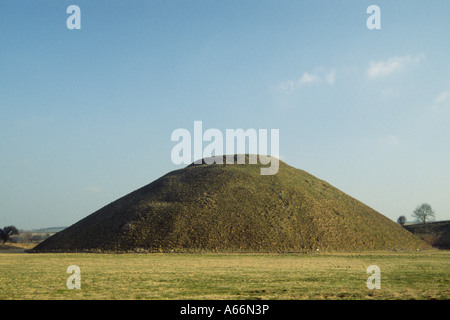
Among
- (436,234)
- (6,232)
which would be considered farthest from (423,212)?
(6,232)

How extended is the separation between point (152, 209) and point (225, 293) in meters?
59.8

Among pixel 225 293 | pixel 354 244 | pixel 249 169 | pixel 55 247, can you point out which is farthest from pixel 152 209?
pixel 225 293

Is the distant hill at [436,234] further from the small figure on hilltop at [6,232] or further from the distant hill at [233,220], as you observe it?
A: the small figure on hilltop at [6,232]

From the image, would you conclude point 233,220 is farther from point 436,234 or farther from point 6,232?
point 6,232

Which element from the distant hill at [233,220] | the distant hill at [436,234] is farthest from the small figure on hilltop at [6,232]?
the distant hill at [436,234]

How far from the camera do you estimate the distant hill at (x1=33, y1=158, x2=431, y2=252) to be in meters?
67.4

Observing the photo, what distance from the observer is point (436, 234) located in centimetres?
9456

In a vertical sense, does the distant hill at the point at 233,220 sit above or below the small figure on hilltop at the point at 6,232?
above

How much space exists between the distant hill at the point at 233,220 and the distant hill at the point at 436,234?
6.93m

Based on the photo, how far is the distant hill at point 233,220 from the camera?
67438mm

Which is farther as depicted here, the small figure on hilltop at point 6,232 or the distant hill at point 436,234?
the small figure on hilltop at point 6,232

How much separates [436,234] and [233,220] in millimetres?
53903

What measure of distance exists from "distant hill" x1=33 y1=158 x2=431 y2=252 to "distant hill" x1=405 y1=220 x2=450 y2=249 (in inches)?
273
